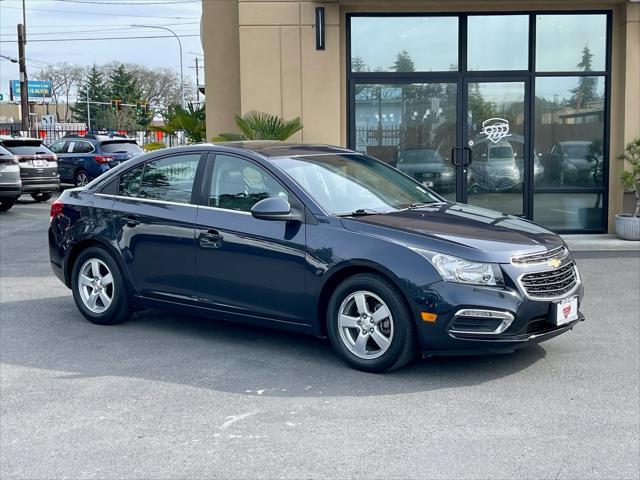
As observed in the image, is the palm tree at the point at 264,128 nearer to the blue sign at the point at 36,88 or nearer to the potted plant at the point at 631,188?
the potted plant at the point at 631,188

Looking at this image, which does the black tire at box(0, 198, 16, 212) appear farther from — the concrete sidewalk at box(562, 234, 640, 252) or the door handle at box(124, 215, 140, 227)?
the door handle at box(124, 215, 140, 227)

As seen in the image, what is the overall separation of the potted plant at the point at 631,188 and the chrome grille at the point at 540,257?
256 inches

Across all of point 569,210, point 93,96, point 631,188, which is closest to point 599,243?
point 631,188

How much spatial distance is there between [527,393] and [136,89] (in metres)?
92.2

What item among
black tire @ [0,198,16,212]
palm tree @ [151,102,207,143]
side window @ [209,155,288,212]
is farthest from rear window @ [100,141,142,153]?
side window @ [209,155,288,212]

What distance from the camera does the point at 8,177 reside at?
18203 millimetres

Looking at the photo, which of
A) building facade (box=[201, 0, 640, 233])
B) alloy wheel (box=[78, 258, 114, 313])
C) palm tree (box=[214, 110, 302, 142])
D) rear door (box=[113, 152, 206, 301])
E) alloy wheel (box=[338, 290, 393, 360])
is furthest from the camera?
building facade (box=[201, 0, 640, 233])

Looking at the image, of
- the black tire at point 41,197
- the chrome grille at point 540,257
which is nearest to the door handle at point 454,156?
the chrome grille at point 540,257

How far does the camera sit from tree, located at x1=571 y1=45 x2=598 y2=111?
12.7m

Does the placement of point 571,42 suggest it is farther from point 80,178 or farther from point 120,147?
point 80,178

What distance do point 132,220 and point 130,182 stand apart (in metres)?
0.42

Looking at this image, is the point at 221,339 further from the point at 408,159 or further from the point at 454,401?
the point at 408,159

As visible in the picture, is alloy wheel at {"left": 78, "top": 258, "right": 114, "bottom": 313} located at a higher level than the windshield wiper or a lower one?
lower

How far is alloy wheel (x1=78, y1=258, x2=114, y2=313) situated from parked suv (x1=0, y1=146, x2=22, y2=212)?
11.7 m
